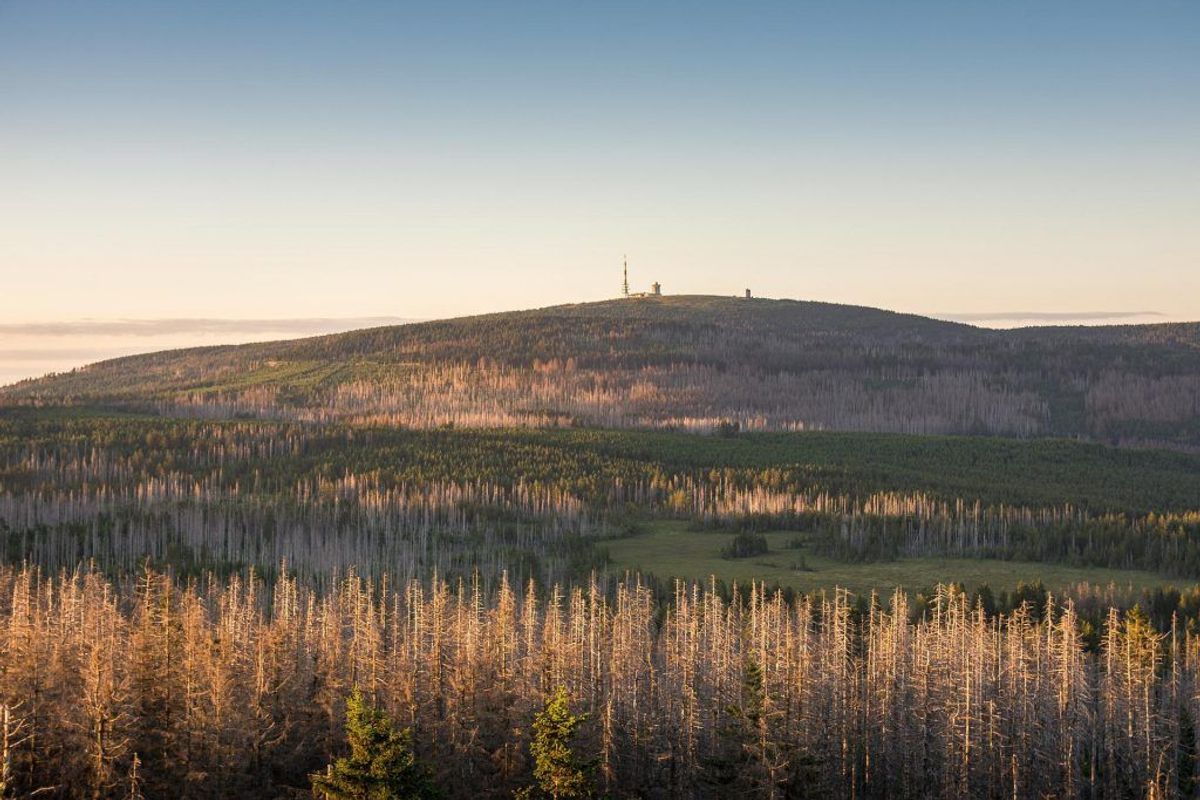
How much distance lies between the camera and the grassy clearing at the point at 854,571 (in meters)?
156

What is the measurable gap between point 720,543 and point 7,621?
112 metres

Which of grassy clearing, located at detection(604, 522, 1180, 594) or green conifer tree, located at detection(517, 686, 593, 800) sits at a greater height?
green conifer tree, located at detection(517, 686, 593, 800)

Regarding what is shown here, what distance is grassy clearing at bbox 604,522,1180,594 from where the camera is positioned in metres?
156

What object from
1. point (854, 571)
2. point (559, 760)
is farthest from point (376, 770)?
point (854, 571)

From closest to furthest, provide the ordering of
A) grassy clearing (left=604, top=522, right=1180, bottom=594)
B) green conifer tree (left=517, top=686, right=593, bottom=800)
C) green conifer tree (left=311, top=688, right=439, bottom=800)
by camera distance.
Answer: green conifer tree (left=311, top=688, right=439, bottom=800) → green conifer tree (left=517, top=686, right=593, bottom=800) → grassy clearing (left=604, top=522, right=1180, bottom=594)

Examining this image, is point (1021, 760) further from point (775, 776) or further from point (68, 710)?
point (68, 710)

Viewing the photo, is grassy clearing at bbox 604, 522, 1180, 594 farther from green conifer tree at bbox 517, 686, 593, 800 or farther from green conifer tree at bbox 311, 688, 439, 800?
green conifer tree at bbox 311, 688, 439, 800

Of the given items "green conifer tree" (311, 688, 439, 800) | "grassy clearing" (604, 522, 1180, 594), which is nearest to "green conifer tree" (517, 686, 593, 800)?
"green conifer tree" (311, 688, 439, 800)

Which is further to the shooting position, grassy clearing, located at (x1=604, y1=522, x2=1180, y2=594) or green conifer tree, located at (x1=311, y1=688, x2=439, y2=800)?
grassy clearing, located at (x1=604, y1=522, x2=1180, y2=594)

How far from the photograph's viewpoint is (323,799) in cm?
7375

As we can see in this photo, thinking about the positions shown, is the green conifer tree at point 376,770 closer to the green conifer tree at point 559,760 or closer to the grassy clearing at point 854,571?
the green conifer tree at point 559,760

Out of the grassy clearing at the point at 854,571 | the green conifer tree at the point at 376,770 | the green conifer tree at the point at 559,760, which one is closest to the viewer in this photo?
the green conifer tree at the point at 376,770

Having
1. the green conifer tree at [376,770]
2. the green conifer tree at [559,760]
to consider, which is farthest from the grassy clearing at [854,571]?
the green conifer tree at [376,770]

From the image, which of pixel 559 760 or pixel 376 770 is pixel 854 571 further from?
pixel 376 770
